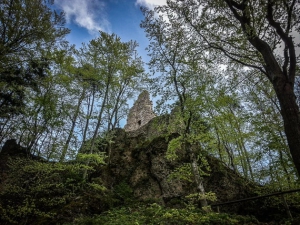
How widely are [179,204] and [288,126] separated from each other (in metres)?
7.29

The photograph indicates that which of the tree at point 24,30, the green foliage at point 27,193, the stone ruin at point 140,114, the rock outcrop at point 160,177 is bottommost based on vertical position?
the green foliage at point 27,193

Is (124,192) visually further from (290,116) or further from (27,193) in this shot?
(290,116)

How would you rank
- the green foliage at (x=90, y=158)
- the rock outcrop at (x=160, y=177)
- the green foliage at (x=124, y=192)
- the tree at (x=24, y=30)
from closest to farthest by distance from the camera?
1. the tree at (x=24, y=30)
2. the green foliage at (x=90, y=158)
3. the green foliage at (x=124, y=192)
4. the rock outcrop at (x=160, y=177)

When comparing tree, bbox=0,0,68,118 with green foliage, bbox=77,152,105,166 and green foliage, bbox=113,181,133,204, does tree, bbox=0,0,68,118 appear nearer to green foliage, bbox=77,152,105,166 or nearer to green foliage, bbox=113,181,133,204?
green foliage, bbox=77,152,105,166

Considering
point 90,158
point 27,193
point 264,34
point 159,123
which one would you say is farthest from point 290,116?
point 27,193

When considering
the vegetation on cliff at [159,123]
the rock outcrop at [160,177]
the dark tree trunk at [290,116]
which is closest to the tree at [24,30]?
the vegetation on cliff at [159,123]

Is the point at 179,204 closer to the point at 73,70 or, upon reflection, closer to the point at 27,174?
the point at 27,174

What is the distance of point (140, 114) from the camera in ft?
83.1

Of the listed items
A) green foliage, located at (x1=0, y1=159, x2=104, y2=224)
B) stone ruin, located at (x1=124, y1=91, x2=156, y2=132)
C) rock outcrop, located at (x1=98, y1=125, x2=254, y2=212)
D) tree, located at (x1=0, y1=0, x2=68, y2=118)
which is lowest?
green foliage, located at (x1=0, y1=159, x2=104, y2=224)

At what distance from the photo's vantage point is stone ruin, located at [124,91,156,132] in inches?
969

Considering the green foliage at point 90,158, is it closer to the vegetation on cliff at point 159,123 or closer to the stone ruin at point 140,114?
the vegetation on cliff at point 159,123

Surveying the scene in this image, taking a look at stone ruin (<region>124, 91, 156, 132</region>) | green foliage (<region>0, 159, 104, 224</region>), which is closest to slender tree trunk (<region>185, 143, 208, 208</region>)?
green foliage (<region>0, 159, 104, 224</region>)

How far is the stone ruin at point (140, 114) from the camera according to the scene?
24.6m

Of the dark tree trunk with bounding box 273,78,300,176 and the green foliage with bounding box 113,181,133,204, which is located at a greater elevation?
the dark tree trunk with bounding box 273,78,300,176
